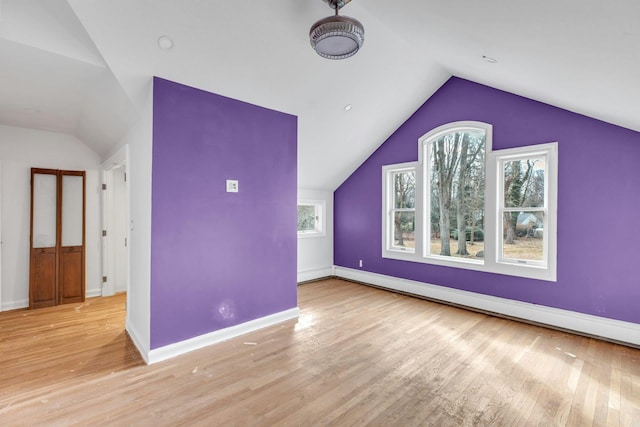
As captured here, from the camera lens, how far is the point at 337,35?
206 centimetres

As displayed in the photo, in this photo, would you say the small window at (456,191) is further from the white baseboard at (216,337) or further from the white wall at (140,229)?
the white wall at (140,229)

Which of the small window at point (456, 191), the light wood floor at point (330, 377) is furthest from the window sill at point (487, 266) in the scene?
the light wood floor at point (330, 377)

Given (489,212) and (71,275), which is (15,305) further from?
(489,212)

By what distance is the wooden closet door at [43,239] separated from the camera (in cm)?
406

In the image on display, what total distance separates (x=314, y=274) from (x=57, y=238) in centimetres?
404

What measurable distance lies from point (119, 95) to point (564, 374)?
4679mm

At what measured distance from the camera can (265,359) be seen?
2652mm

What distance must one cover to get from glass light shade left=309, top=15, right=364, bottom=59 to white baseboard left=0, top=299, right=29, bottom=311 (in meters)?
5.15

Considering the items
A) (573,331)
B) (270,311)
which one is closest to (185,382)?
(270,311)

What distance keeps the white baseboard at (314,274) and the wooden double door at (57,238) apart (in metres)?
3.37

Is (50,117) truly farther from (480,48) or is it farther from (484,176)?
(484,176)

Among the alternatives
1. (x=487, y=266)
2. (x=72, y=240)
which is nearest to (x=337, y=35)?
(x=487, y=266)

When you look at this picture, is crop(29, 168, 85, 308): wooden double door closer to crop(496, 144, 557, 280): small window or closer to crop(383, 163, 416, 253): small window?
crop(383, 163, 416, 253): small window

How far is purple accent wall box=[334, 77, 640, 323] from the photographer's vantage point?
2984 millimetres
